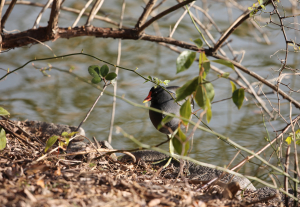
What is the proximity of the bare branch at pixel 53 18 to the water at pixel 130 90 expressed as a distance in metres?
1.25

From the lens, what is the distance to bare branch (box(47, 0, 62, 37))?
86.4 inches

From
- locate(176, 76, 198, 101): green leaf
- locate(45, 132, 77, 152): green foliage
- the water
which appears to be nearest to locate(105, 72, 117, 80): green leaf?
locate(45, 132, 77, 152): green foliage

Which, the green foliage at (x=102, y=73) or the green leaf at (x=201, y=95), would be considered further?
the green foliage at (x=102, y=73)

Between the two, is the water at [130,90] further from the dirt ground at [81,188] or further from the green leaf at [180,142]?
the green leaf at [180,142]

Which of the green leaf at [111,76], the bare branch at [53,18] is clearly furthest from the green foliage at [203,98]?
the bare branch at [53,18]

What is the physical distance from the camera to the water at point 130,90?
365 cm

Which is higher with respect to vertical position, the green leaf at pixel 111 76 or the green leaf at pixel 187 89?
the green leaf at pixel 187 89

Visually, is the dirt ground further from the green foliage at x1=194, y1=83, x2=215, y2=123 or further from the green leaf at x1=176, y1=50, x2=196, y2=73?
A: the green leaf at x1=176, y1=50, x2=196, y2=73

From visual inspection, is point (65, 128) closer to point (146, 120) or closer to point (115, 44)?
point (146, 120)

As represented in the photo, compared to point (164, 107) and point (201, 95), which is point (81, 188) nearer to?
point (201, 95)

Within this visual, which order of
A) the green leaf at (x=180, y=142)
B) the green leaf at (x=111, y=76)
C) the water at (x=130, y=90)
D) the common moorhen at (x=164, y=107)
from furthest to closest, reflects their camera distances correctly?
the water at (x=130, y=90) → the common moorhen at (x=164, y=107) → the green leaf at (x=111, y=76) → the green leaf at (x=180, y=142)

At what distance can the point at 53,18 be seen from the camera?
2248mm

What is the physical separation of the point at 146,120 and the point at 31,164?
2528 mm

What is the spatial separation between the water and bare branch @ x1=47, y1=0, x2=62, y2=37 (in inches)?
49.1
